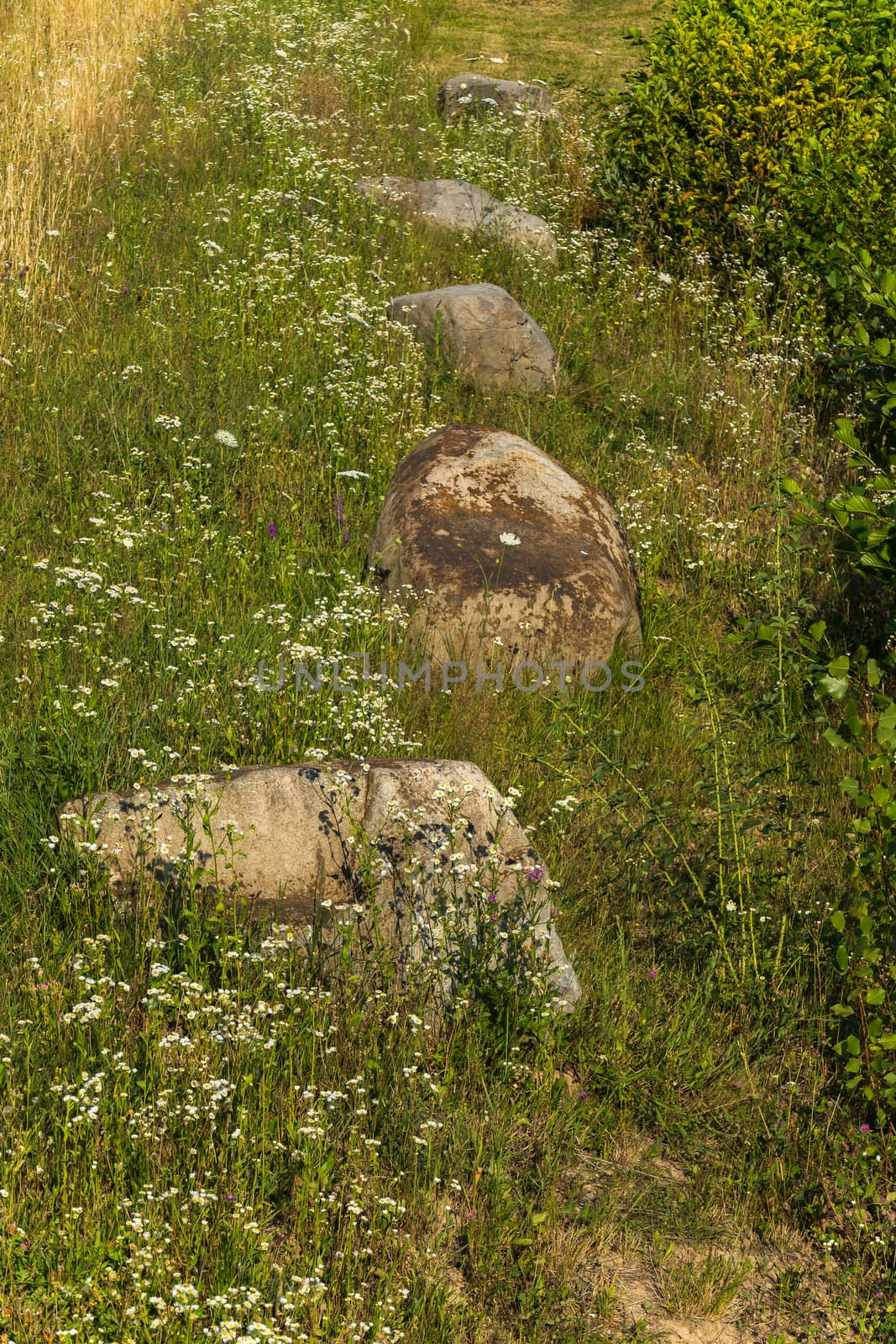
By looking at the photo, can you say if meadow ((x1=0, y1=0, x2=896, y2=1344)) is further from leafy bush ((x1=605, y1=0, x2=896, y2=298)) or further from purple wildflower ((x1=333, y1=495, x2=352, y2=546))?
leafy bush ((x1=605, y1=0, x2=896, y2=298))

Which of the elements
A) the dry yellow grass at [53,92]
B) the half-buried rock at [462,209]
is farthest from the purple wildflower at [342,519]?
the half-buried rock at [462,209]

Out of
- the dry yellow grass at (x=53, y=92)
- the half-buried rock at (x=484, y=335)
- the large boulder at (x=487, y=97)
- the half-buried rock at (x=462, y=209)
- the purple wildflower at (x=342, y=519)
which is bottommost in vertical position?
the purple wildflower at (x=342, y=519)

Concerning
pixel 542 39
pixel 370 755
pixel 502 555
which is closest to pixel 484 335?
pixel 502 555

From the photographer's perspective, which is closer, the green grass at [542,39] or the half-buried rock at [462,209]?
the half-buried rock at [462,209]

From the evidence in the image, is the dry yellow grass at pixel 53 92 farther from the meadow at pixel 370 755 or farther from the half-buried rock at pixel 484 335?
the half-buried rock at pixel 484 335

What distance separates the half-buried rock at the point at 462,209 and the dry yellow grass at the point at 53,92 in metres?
2.28

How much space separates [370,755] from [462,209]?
6.55 metres

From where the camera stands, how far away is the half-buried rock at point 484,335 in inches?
300

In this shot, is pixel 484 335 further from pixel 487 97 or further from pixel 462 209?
pixel 487 97

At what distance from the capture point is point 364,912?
352cm

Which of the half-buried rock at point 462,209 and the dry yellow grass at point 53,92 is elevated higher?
the dry yellow grass at point 53,92

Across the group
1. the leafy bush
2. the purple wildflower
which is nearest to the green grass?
A: the leafy bush

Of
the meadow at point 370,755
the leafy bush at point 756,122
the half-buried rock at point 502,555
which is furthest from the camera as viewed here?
the leafy bush at point 756,122

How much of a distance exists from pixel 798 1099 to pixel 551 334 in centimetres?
614
